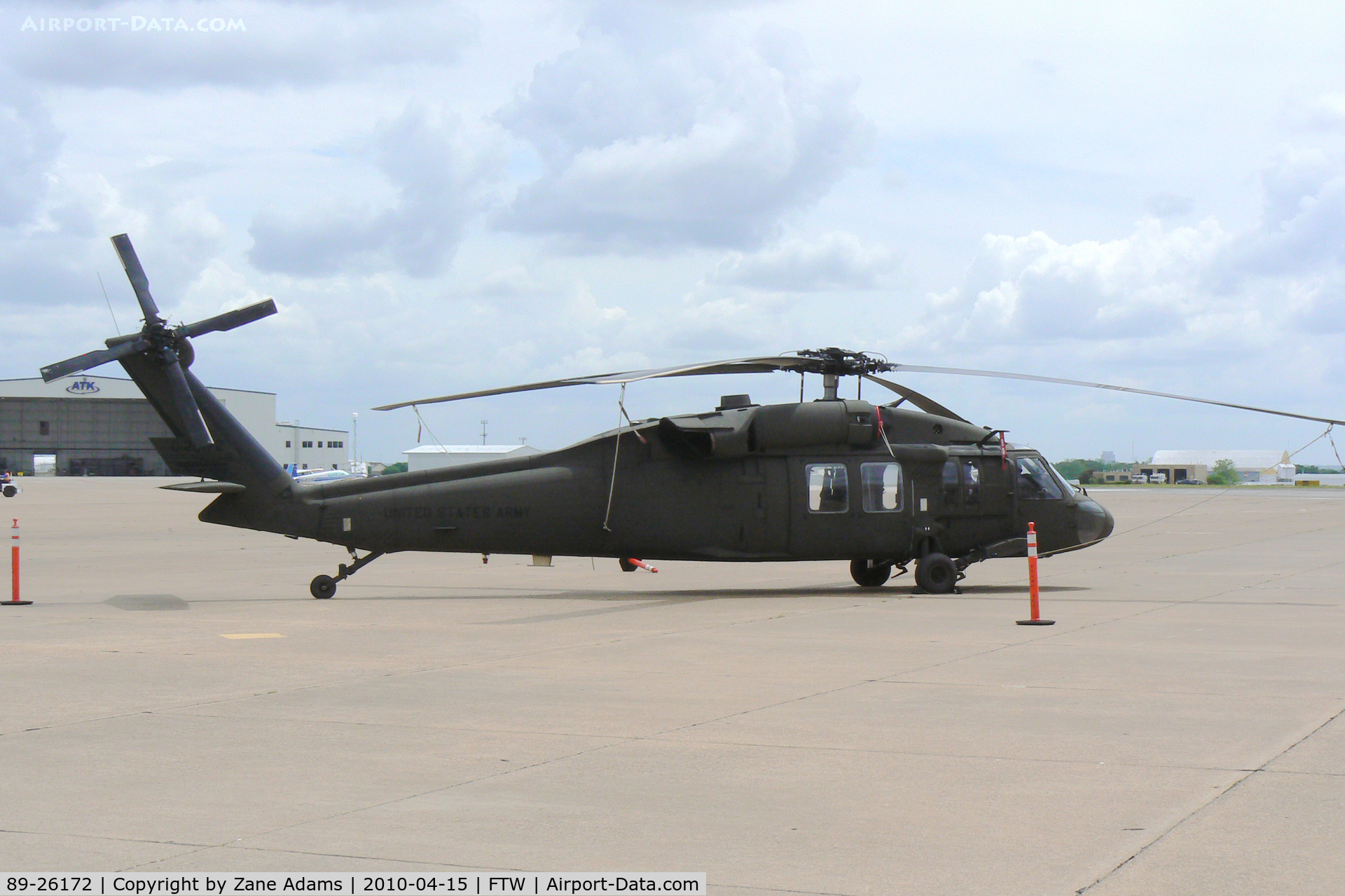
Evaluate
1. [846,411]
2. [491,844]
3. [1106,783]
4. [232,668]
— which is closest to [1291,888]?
[1106,783]

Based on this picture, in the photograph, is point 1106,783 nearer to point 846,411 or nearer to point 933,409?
point 846,411

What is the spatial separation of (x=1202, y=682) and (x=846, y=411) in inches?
364

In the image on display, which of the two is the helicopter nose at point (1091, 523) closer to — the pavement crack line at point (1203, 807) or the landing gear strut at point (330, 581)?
the landing gear strut at point (330, 581)

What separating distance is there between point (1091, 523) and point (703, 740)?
13.3 metres

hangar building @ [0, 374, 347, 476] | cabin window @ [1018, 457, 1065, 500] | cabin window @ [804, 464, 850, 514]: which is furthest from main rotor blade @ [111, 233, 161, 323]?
hangar building @ [0, 374, 347, 476]

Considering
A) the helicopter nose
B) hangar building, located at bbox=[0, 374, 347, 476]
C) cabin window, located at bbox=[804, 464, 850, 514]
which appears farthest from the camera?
hangar building, located at bbox=[0, 374, 347, 476]

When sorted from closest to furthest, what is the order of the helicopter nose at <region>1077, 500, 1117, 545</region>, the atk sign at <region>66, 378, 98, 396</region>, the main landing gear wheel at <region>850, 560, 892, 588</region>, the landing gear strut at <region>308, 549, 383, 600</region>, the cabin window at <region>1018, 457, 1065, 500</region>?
the landing gear strut at <region>308, 549, 383, 600</region> → the cabin window at <region>1018, 457, 1065, 500</region> → the helicopter nose at <region>1077, 500, 1117, 545</region> → the main landing gear wheel at <region>850, 560, 892, 588</region> → the atk sign at <region>66, 378, 98, 396</region>

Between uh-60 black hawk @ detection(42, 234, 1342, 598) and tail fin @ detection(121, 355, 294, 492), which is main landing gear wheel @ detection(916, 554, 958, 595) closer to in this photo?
uh-60 black hawk @ detection(42, 234, 1342, 598)

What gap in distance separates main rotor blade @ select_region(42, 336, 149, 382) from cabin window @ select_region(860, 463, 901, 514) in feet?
34.0

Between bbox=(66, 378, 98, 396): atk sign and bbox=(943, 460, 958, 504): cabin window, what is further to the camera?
bbox=(66, 378, 98, 396): atk sign

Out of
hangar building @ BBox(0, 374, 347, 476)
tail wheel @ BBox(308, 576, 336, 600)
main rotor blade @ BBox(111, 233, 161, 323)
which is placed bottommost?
tail wheel @ BBox(308, 576, 336, 600)

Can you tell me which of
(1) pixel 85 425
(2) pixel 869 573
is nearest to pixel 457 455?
(2) pixel 869 573

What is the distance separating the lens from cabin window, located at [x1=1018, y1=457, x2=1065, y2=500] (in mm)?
19578

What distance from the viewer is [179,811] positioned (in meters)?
6.31
